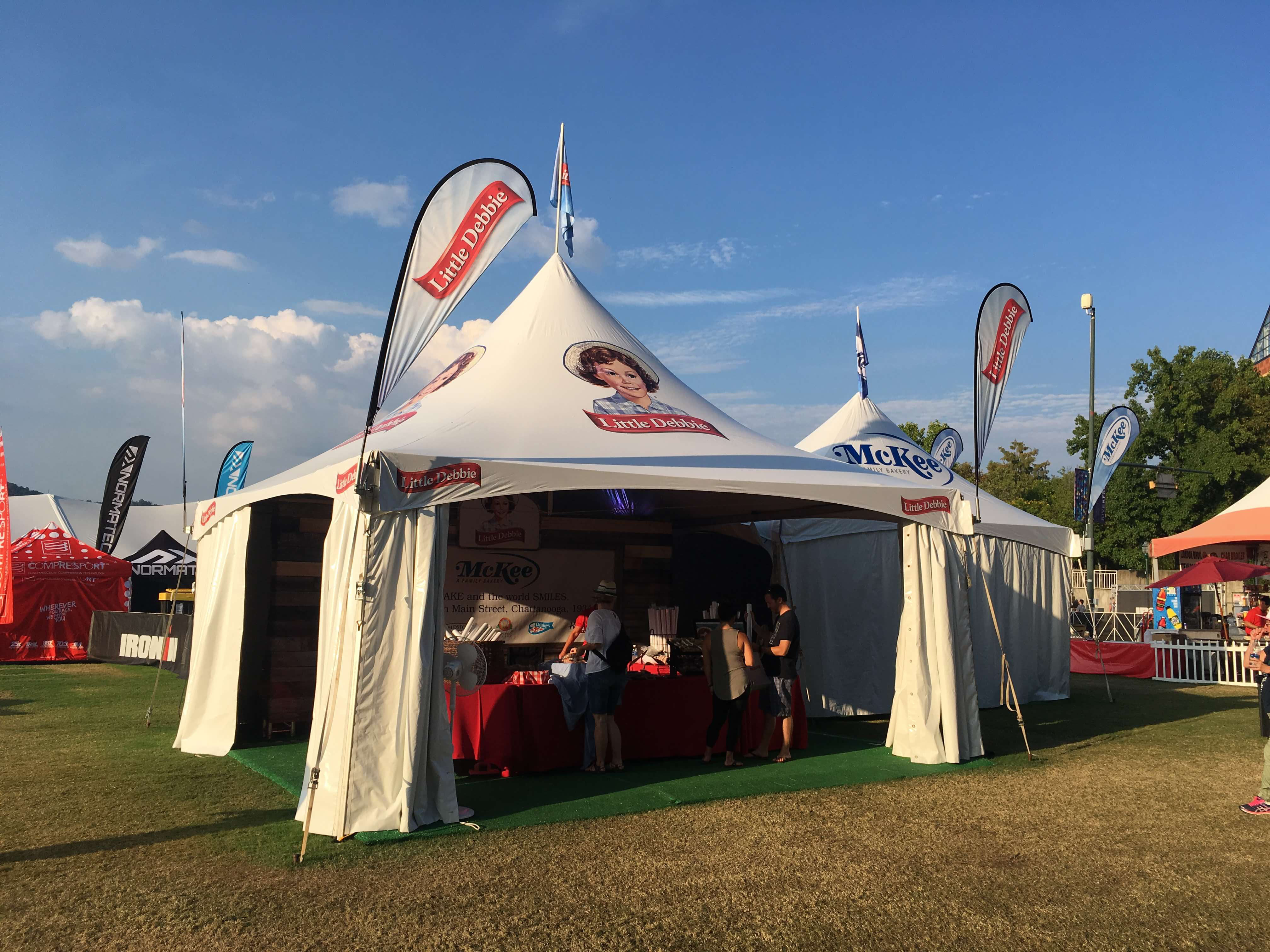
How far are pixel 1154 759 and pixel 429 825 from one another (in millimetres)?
5945

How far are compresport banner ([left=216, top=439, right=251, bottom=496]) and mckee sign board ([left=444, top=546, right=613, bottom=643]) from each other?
423cm

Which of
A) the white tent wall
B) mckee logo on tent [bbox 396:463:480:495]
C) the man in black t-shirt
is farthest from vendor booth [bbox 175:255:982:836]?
the man in black t-shirt

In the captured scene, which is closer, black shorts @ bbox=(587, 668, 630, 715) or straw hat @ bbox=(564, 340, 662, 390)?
black shorts @ bbox=(587, 668, 630, 715)

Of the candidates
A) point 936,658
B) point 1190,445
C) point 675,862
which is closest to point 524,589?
point 936,658

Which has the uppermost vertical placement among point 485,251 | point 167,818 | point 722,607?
point 485,251

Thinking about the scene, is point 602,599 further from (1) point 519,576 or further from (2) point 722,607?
(1) point 519,576

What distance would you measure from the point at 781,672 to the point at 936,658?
127cm

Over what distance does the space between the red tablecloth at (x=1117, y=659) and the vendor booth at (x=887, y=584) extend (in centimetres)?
301

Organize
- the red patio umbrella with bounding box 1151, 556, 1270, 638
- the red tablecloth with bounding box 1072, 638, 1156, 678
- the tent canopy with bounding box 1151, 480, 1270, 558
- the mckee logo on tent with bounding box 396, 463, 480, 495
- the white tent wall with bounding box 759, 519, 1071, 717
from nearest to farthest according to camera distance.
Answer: the mckee logo on tent with bounding box 396, 463, 480, 495 → the white tent wall with bounding box 759, 519, 1071, 717 → the tent canopy with bounding box 1151, 480, 1270, 558 → the red patio umbrella with bounding box 1151, 556, 1270, 638 → the red tablecloth with bounding box 1072, 638, 1156, 678

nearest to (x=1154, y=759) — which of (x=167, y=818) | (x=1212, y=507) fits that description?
(x=167, y=818)

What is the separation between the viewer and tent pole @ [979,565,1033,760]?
716cm

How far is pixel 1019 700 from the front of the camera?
38.5 ft

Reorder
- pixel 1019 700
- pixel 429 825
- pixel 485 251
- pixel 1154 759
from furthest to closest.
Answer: pixel 1019 700 → pixel 1154 759 → pixel 485 251 → pixel 429 825

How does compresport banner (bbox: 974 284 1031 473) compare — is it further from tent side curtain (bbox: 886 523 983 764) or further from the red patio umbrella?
the red patio umbrella
